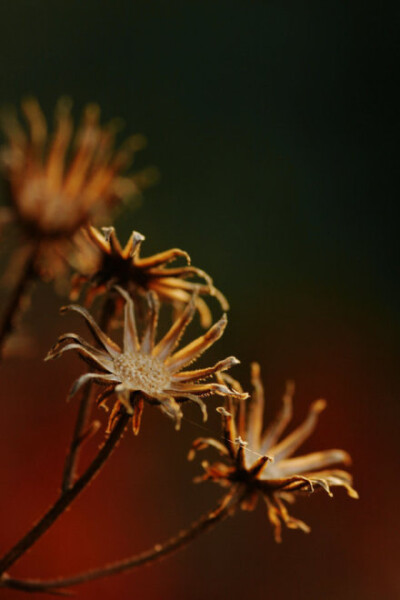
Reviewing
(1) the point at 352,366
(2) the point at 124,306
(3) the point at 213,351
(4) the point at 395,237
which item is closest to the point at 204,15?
(4) the point at 395,237

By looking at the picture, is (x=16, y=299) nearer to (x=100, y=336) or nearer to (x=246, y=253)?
(x=100, y=336)

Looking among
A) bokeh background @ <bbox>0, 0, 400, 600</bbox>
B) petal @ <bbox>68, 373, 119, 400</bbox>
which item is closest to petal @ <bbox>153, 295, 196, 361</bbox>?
petal @ <bbox>68, 373, 119, 400</bbox>

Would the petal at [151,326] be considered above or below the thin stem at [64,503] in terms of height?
above

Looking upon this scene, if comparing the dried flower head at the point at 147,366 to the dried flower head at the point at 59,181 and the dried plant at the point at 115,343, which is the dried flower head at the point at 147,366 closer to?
the dried plant at the point at 115,343

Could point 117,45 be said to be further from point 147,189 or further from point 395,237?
point 395,237

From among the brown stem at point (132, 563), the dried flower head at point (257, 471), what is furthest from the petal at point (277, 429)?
the brown stem at point (132, 563)

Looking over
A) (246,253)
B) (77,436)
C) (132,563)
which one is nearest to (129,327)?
(77,436)

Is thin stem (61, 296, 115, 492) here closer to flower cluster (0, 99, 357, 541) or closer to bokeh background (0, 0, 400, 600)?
flower cluster (0, 99, 357, 541)

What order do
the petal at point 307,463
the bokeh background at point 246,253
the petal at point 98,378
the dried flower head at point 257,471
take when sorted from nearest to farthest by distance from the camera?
the petal at point 98,378 → the dried flower head at point 257,471 → the petal at point 307,463 → the bokeh background at point 246,253
